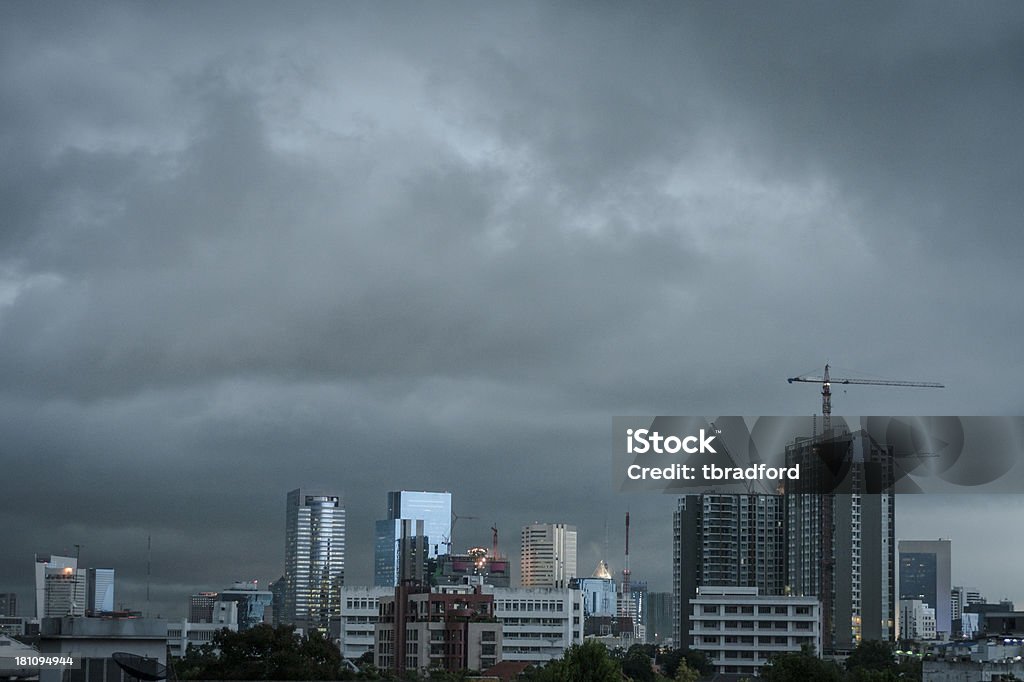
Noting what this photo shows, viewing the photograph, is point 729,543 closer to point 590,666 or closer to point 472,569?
point 472,569

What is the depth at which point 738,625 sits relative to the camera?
437 ft

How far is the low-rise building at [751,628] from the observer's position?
433ft

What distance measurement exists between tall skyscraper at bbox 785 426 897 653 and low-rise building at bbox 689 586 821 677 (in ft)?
91.3

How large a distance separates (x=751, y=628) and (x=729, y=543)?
5770cm

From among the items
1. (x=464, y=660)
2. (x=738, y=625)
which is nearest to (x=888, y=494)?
(x=738, y=625)

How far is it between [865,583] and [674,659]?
4458cm

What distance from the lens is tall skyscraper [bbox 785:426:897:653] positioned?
16762 cm

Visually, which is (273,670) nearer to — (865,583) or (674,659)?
(674,659)

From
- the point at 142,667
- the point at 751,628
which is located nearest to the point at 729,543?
the point at 751,628

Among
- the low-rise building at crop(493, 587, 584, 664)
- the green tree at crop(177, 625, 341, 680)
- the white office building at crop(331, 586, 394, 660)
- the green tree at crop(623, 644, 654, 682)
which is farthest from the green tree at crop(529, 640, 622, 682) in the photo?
the white office building at crop(331, 586, 394, 660)

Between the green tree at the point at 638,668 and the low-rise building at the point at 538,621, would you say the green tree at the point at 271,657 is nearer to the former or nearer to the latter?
the green tree at the point at 638,668

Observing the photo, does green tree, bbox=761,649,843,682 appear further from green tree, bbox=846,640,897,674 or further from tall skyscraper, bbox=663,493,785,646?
tall skyscraper, bbox=663,493,785,646

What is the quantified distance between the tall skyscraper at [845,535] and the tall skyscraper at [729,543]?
381cm

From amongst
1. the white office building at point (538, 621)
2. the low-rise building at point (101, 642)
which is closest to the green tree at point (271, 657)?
the low-rise building at point (101, 642)
